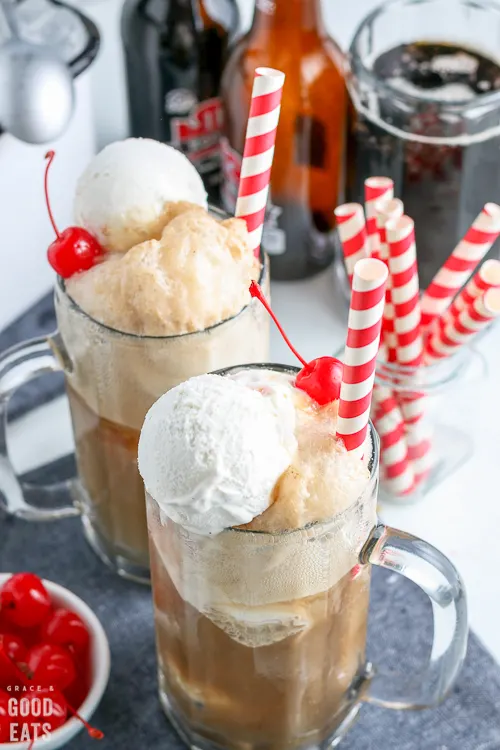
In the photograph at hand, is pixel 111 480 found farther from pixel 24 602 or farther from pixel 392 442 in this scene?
pixel 392 442

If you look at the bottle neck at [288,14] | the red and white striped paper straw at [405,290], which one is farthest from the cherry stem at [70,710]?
the bottle neck at [288,14]

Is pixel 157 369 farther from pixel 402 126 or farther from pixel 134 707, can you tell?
pixel 402 126

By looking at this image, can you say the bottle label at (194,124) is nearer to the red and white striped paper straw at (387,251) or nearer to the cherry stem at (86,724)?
the red and white striped paper straw at (387,251)

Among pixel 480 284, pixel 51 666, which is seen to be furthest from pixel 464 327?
pixel 51 666

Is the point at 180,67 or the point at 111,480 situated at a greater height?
the point at 180,67

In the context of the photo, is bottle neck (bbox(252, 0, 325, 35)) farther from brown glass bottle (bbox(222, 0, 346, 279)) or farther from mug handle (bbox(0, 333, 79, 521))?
mug handle (bbox(0, 333, 79, 521))
